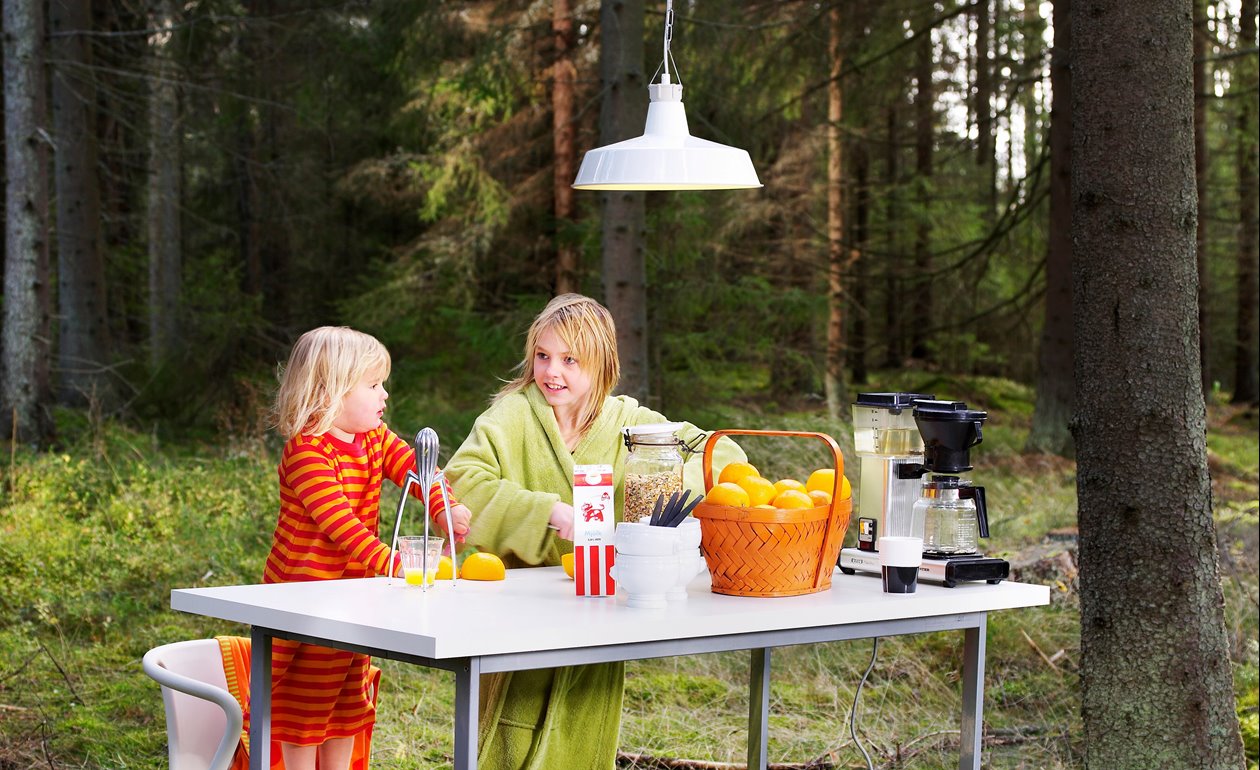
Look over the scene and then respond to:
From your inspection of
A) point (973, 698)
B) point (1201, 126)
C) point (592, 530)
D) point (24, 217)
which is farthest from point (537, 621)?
point (1201, 126)

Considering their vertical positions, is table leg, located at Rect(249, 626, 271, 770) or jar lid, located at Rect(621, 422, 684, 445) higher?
jar lid, located at Rect(621, 422, 684, 445)

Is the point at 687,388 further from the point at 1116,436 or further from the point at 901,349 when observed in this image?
the point at 901,349

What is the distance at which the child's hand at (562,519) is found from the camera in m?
3.65

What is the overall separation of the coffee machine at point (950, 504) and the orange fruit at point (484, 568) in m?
1.11

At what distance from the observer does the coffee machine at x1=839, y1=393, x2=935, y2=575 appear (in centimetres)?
372

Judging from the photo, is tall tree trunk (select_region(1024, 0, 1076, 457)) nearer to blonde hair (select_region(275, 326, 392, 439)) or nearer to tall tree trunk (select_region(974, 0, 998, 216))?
tall tree trunk (select_region(974, 0, 998, 216))

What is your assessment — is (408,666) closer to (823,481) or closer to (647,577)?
(823,481)

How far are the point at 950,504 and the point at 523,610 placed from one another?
4.15 feet

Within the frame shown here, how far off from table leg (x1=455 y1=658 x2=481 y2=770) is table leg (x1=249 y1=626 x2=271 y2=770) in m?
0.62

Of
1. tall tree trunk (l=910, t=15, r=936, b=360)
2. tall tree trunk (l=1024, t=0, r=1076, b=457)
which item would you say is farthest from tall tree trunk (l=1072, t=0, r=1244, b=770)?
tall tree trunk (l=910, t=15, r=936, b=360)

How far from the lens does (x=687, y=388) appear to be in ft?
40.0

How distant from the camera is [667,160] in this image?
351 cm

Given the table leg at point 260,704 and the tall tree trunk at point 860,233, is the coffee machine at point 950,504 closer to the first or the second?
the table leg at point 260,704

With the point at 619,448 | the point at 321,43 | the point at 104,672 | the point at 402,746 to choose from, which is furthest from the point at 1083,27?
the point at 321,43
